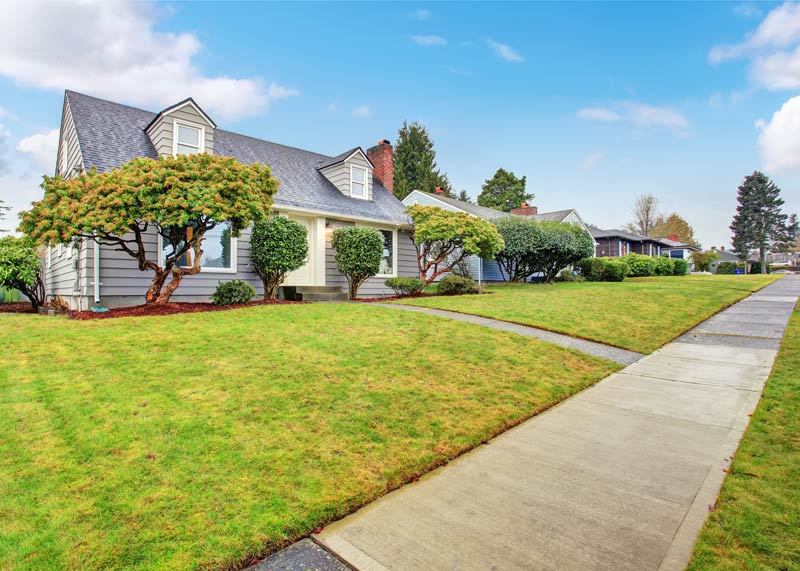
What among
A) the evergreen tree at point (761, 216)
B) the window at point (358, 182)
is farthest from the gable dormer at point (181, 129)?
the evergreen tree at point (761, 216)

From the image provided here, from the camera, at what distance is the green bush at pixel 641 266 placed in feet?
89.7

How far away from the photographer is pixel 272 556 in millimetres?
2117

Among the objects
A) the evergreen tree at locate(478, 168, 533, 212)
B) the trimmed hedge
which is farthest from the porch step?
the evergreen tree at locate(478, 168, 533, 212)

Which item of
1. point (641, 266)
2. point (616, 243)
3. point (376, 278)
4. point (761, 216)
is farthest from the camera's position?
point (761, 216)

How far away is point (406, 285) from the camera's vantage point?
1336 cm

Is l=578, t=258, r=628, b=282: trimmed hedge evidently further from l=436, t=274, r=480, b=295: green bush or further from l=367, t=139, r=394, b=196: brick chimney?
l=367, t=139, r=394, b=196: brick chimney

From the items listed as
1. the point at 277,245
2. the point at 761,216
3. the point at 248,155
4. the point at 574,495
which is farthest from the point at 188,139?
the point at 761,216

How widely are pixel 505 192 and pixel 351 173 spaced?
Result: 38644mm

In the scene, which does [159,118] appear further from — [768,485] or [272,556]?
[768,485]

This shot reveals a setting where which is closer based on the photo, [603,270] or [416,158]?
[603,270]

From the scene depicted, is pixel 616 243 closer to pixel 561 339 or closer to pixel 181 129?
pixel 561 339

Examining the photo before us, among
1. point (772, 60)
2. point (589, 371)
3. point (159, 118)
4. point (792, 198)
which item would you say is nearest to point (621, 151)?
point (772, 60)

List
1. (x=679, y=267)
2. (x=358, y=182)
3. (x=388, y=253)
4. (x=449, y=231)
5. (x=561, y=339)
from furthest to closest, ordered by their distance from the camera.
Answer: (x=679, y=267) → (x=358, y=182) → (x=388, y=253) → (x=449, y=231) → (x=561, y=339)

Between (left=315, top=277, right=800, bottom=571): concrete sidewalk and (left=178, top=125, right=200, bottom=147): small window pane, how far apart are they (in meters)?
11.2
